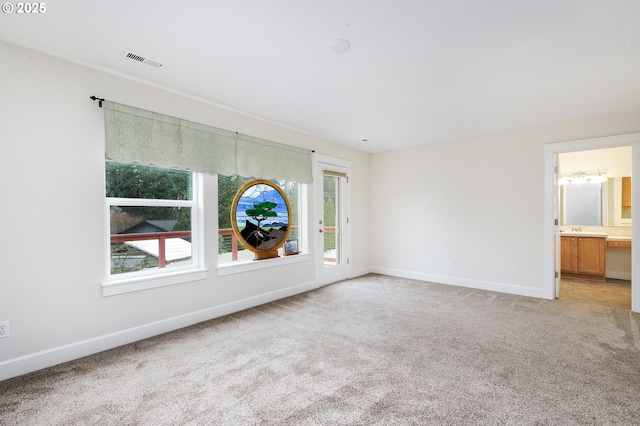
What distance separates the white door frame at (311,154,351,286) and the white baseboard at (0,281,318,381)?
4.54ft

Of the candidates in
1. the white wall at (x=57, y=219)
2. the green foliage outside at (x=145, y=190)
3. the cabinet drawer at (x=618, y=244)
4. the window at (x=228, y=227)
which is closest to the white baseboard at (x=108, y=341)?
the white wall at (x=57, y=219)

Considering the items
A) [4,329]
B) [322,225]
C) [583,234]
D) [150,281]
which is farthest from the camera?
[583,234]

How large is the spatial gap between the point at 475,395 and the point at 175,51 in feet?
11.1

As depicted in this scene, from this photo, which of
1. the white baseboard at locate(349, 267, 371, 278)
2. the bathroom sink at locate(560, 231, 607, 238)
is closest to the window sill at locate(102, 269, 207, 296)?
the white baseboard at locate(349, 267, 371, 278)

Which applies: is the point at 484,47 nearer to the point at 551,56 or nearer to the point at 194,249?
the point at 551,56

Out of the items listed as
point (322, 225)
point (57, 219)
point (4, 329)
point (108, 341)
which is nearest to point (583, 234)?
point (322, 225)

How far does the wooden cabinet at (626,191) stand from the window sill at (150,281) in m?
7.36

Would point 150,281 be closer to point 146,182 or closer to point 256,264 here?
point 146,182

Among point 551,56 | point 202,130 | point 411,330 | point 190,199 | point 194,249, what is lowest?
point 411,330

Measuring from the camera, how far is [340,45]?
2.34 meters

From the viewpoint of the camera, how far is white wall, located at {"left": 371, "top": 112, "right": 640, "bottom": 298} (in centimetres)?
447

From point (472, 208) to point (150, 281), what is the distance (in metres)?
4.75

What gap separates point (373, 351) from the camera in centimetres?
273

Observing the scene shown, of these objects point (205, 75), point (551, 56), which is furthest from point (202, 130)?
point (551, 56)
